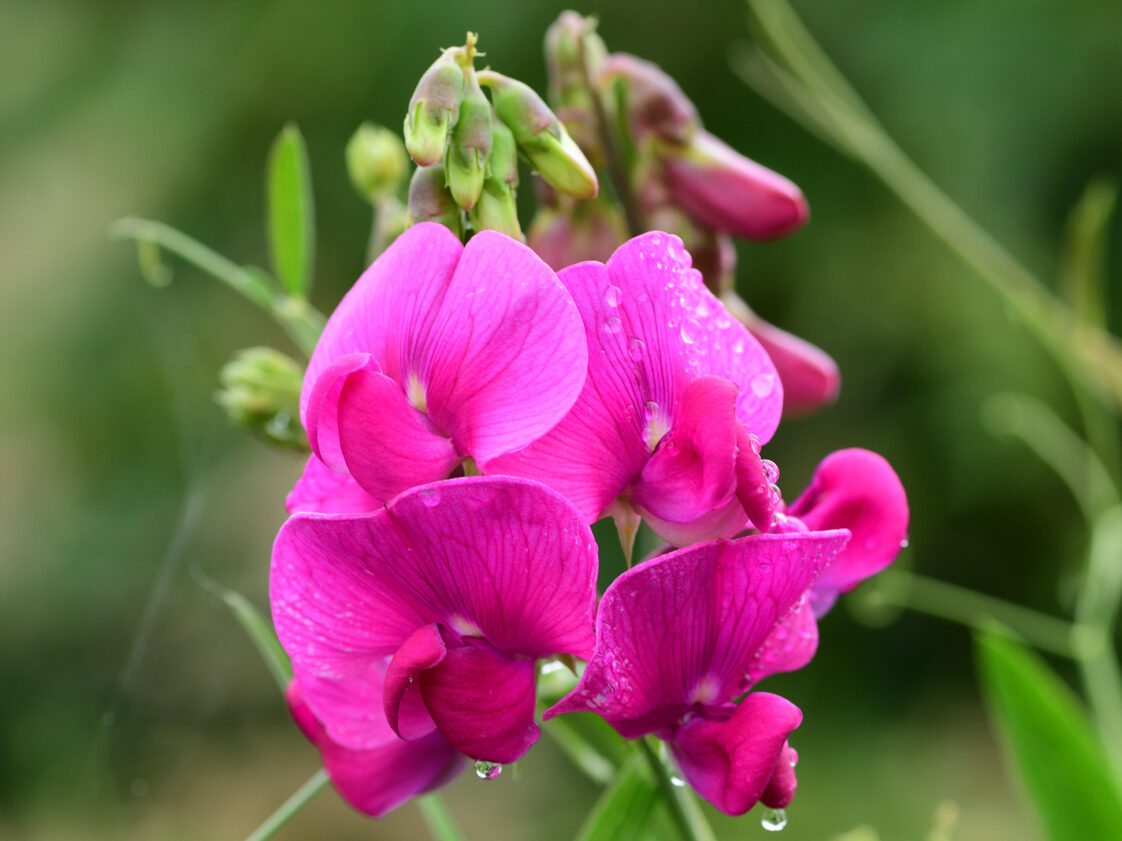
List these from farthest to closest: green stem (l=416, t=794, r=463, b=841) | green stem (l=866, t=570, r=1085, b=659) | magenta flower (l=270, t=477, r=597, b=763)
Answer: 1. green stem (l=866, t=570, r=1085, b=659)
2. green stem (l=416, t=794, r=463, b=841)
3. magenta flower (l=270, t=477, r=597, b=763)

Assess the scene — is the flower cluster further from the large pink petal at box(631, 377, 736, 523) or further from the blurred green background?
the blurred green background

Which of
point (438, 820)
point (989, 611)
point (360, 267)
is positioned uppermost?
point (438, 820)

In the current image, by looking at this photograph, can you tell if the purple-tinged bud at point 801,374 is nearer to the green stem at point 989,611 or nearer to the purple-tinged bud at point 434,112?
the purple-tinged bud at point 434,112

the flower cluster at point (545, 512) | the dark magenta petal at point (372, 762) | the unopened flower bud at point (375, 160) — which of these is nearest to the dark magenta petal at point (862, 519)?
the flower cluster at point (545, 512)

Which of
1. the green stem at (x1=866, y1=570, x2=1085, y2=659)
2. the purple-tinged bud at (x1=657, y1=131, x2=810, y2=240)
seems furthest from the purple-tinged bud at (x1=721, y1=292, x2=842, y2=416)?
the green stem at (x1=866, y1=570, x2=1085, y2=659)

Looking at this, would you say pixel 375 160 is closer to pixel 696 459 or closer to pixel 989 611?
pixel 696 459

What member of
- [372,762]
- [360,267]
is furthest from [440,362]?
[360,267]
